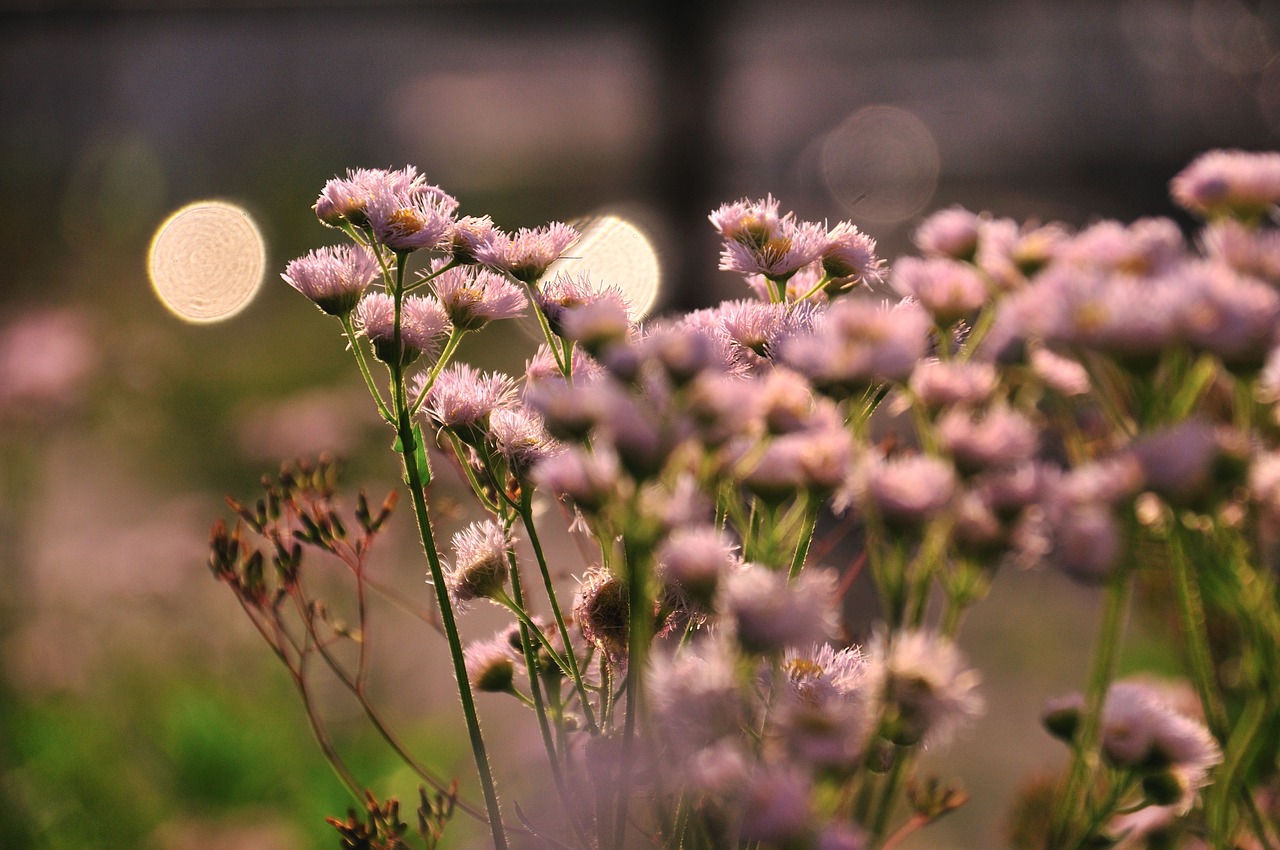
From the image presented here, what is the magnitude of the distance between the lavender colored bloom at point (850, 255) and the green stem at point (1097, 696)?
18 centimetres

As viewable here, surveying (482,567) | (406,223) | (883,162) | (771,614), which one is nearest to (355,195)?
(406,223)

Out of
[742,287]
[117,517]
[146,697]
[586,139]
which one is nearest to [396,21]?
[742,287]

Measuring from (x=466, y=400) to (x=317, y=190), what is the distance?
1.57ft

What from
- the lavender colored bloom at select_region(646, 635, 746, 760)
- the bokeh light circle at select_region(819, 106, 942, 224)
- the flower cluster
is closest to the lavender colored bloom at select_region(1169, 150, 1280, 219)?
the flower cluster

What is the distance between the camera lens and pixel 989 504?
0.29m

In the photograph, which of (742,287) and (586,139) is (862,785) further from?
(586,139)

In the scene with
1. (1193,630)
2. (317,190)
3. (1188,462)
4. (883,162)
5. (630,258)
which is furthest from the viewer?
(883,162)

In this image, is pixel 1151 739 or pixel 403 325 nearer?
pixel 1151 739

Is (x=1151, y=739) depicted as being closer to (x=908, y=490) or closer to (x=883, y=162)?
(x=908, y=490)

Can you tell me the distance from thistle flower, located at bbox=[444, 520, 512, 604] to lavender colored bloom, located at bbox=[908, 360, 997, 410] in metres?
0.19

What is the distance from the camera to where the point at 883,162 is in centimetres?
293

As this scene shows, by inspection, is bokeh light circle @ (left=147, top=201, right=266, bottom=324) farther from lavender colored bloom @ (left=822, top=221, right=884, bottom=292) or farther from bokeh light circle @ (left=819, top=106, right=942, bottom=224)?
lavender colored bloom @ (left=822, top=221, right=884, bottom=292)

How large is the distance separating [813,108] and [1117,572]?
286cm

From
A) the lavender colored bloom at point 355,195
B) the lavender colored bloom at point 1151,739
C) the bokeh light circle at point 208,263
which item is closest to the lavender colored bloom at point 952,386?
the lavender colored bloom at point 1151,739
